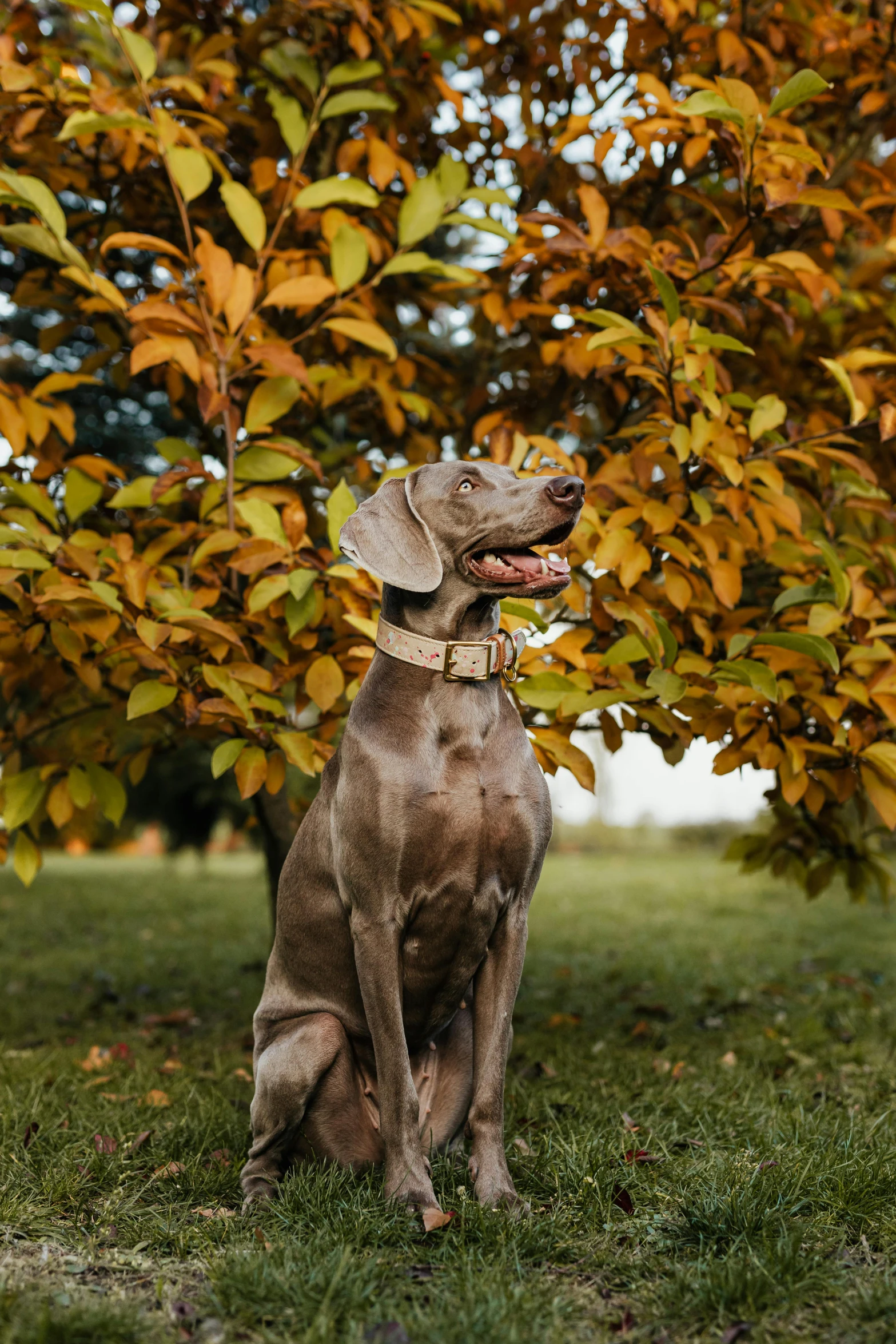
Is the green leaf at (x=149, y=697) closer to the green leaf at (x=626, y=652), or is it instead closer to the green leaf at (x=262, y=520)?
the green leaf at (x=262, y=520)

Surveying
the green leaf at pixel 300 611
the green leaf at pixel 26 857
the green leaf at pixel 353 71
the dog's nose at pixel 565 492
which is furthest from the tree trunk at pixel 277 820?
the green leaf at pixel 353 71

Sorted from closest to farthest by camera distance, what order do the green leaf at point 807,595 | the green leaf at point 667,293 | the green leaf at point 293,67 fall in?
the green leaf at point 667,293
the green leaf at point 807,595
the green leaf at point 293,67

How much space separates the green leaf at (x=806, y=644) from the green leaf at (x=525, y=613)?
2.07 ft

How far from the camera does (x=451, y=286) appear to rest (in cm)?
371

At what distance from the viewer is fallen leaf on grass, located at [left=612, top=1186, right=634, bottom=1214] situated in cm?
252

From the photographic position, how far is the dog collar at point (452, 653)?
98.6 inches

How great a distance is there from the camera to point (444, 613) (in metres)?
2.55

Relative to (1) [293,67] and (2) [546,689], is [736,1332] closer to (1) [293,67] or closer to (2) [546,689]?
(2) [546,689]

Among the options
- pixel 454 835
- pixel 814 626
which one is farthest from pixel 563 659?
pixel 454 835

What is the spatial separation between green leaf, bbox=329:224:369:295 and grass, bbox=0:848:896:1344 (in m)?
2.67

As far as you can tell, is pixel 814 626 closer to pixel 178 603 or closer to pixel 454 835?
→ pixel 454 835

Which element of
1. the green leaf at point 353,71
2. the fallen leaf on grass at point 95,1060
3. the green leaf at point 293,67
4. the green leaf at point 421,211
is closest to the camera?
the green leaf at point 421,211

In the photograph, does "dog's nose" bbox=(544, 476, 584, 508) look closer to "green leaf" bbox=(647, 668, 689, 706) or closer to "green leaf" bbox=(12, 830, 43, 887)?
"green leaf" bbox=(647, 668, 689, 706)

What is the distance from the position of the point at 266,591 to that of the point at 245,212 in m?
1.23
